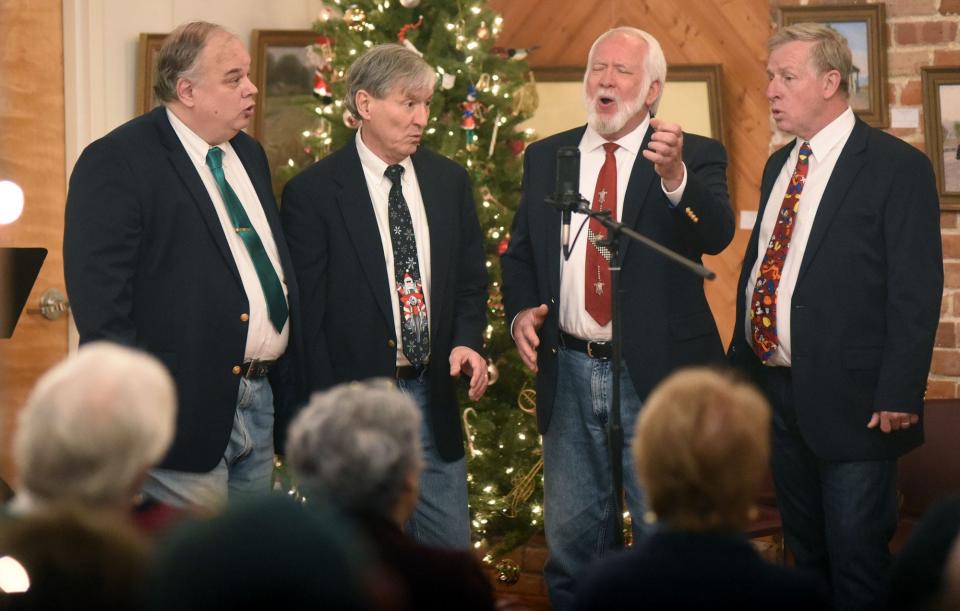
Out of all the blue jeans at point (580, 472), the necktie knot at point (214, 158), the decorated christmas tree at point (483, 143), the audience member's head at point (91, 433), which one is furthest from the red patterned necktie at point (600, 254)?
the audience member's head at point (91, 433)

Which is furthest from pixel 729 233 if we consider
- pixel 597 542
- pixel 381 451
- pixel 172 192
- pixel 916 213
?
pixel 381 451

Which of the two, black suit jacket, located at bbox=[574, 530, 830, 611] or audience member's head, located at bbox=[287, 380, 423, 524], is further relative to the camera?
audience member's head, located at bbox=[287, 380, 423, 524]

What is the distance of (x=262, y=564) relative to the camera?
1.40m

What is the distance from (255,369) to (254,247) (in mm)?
322

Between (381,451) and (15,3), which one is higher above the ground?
(15,3)

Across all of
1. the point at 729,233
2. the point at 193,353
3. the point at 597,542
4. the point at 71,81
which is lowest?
the point at 597,542

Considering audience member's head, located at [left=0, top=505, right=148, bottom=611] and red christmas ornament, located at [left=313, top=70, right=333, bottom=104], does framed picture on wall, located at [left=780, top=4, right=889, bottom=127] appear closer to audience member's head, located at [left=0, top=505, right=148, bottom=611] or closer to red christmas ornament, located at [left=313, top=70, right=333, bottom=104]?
red christmas ornament, located at [left=313, top=70, right=333, bottom=104]

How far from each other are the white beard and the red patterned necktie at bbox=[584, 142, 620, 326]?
79mm

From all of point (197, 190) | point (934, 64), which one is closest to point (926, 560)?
point (197, 190)

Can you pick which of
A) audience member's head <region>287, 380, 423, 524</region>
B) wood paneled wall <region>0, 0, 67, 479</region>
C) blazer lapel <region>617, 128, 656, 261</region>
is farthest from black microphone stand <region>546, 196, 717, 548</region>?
wood paneled wall <region>0, 0, 67, 479</region>

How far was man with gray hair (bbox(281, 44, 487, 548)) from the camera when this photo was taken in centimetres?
341

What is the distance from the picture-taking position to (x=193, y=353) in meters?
3.09

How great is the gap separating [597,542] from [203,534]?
2.22 meters

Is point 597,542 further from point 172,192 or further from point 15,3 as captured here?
point 15,3
